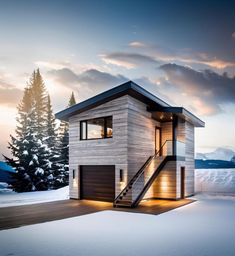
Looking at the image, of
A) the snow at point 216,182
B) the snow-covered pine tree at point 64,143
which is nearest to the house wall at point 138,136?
the snow at point 216,182

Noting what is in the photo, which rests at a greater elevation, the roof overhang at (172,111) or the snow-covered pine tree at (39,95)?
the snow-covered pine tree at (39,95)

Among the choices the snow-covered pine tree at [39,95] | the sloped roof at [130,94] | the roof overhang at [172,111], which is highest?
the snow-covered pine tree at [39,95]

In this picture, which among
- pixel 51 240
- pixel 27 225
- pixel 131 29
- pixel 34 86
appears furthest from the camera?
pixel 34 86

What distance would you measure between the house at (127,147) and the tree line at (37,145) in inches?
350

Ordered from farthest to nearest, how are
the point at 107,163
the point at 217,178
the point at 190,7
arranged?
1. the point at 217,178
2. the point at 190,7
3. the point at 107,163

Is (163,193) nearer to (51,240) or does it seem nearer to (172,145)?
(172,145)

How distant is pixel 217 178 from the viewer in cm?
2259

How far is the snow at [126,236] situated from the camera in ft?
18.8

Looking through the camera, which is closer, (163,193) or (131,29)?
(163,193)

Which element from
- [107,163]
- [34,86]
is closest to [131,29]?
[107,163]

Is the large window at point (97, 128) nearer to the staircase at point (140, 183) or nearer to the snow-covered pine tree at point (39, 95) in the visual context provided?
the staircase at point (140, 183)

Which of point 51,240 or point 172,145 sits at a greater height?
point 172,145

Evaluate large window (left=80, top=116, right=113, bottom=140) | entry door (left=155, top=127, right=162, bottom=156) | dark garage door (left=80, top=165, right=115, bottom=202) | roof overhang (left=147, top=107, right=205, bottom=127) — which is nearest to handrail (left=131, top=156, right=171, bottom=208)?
entry door (left=155, top=127, right=162, bottom=156)

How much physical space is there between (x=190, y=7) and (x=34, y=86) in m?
18.9
